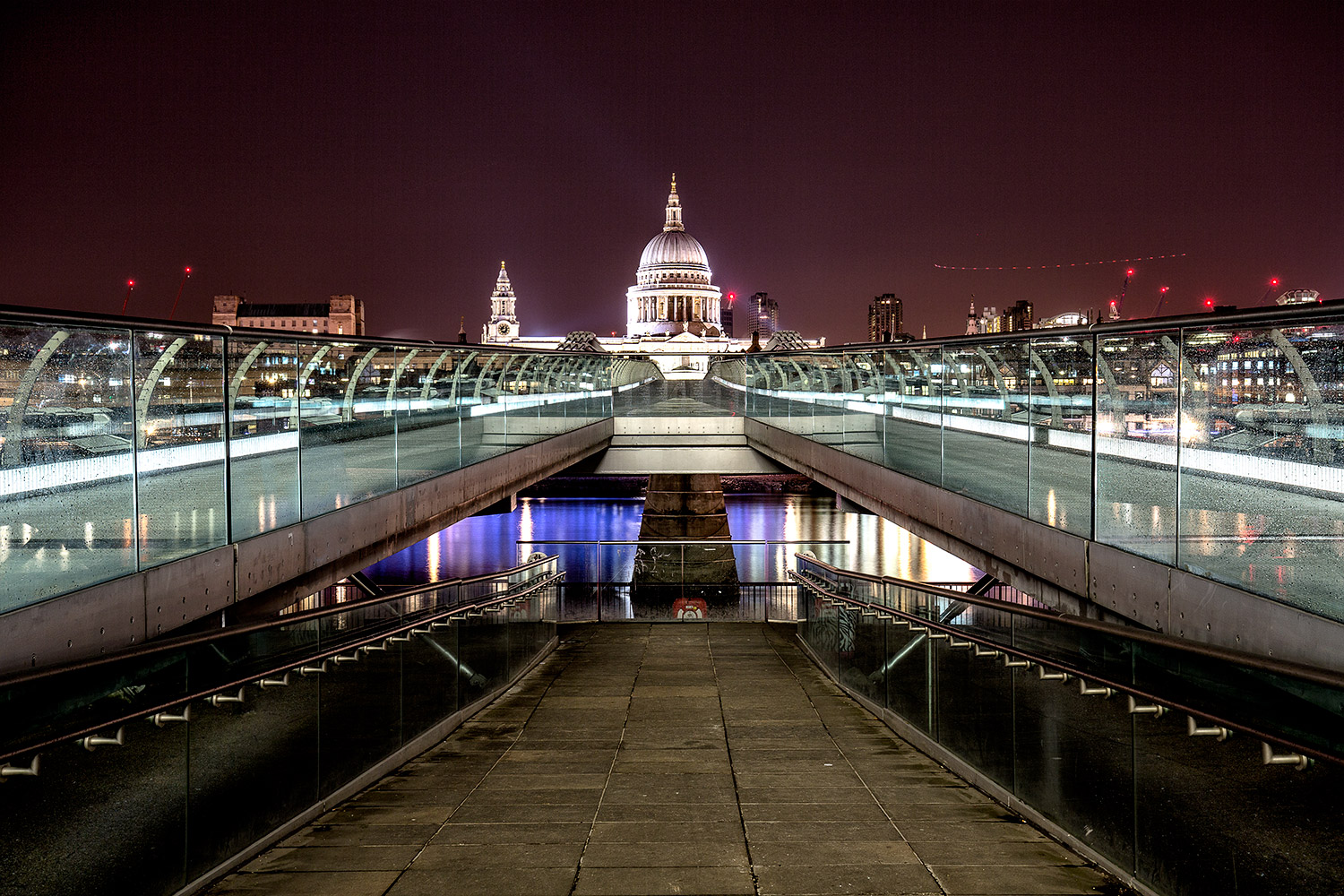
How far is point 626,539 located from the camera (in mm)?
49094

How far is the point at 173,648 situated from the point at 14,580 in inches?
32.5

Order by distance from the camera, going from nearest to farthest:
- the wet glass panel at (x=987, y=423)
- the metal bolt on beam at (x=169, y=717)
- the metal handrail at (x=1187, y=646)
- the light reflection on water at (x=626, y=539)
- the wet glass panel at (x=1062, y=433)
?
the metal handrail at (x=1187, y=646) → the metal bolt on beam at (x=169, y=717) → the wet glass panel at (x=1062, y=433) → the wet glass panel at (x=987, y=423) → the light reflection on water at (x=626, y=539)

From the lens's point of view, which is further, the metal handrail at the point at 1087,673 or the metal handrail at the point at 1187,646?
the metal handrail at the point at 1087,673

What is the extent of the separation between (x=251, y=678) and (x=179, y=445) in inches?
75.6

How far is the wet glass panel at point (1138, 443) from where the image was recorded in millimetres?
5715

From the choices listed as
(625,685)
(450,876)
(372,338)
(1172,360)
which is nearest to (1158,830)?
(1172,360)

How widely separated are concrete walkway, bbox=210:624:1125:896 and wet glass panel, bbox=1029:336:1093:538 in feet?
6.67

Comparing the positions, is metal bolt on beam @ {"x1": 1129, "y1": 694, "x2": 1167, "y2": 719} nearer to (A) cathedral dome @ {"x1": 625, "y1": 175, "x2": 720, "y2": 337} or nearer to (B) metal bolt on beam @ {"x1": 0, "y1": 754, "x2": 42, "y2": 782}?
(B) metal bolt on beam @ {"x1": 0, "y1": 754, "x2": 42, "y2": 782}

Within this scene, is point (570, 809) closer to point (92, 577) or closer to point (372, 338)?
point (92, 577)

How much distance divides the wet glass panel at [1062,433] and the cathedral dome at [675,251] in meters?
172

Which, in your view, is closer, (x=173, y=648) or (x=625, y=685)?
(x=173, y=648)

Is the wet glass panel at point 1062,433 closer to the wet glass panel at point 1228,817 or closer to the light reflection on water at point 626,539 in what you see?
the wet glass panel at point 1228,817

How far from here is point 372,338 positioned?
936cm

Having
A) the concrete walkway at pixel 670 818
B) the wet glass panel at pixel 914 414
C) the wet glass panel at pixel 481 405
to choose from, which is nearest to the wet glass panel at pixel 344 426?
the concrete walkway at pixel 670 818
